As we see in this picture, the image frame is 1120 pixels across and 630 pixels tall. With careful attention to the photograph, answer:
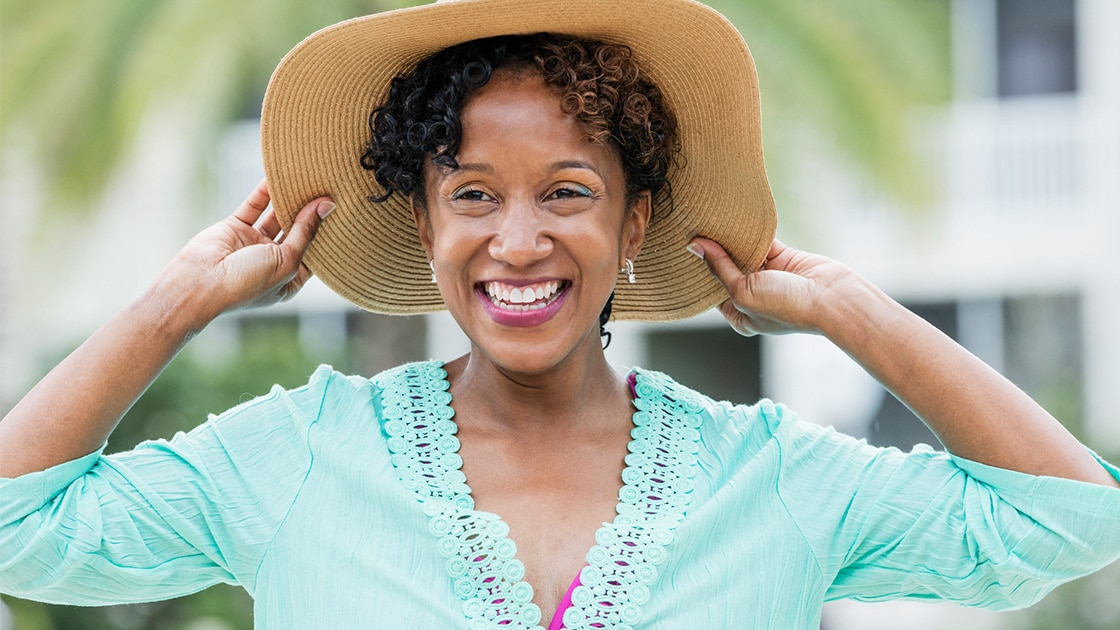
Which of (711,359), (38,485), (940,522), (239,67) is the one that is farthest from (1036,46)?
(38,485)

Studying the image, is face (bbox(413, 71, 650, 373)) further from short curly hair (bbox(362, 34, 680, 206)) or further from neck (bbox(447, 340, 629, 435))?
neck (bbox(447, 340, 629, 435))

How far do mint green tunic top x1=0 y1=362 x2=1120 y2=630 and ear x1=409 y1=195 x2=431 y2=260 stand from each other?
0.89ft

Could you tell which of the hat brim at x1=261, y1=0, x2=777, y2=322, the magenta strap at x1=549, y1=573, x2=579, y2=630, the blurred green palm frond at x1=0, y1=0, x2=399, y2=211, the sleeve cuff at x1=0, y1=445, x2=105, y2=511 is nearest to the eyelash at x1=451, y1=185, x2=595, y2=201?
the hat brim at x1=261, y1=0, x2=777, y2=322

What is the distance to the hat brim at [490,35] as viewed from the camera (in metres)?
2.72

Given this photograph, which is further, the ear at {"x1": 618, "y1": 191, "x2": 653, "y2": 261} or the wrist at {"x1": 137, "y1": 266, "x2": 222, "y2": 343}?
the ear at {"x1": 618, "y1": 191, "x2": 653, "y2": 261}

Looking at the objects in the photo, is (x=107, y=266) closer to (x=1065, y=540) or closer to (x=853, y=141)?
(x=853, y=141)

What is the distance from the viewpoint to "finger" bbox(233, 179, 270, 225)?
3.00 metres

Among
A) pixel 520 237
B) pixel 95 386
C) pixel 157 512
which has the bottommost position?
pixel 157 512

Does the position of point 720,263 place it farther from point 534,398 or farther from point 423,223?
point 423,223

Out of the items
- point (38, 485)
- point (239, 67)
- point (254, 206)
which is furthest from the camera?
point (239, 67)

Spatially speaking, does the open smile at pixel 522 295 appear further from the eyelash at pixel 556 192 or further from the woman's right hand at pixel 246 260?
the woman's right hand at pixel 246 260

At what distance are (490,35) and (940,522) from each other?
113 centimetres

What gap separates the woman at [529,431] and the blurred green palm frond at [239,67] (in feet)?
16.3

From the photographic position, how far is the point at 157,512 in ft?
8.64
